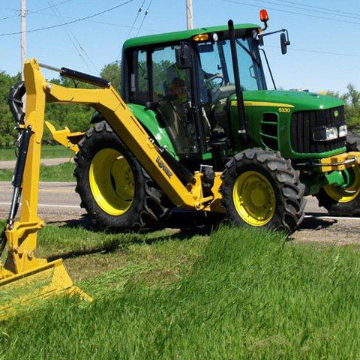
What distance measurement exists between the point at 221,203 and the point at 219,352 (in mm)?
4354

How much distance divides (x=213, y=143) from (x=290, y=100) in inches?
44.0

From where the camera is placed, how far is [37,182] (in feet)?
20.4

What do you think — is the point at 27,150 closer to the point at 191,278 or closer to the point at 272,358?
the point at 191,278

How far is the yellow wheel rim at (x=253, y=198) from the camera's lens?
827 cm

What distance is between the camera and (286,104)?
857 cm

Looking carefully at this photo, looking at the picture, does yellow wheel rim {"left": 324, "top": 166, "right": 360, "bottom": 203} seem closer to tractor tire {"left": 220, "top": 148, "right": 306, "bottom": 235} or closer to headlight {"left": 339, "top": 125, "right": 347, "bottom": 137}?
Answer: headlight {"left": 339, "top": 125, "right": 347, "bottom": 137}

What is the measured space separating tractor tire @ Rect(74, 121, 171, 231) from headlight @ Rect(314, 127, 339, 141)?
2035 millimetres

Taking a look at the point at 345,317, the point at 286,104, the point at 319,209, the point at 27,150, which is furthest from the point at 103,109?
the point at 319,209

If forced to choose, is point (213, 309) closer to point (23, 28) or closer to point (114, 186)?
point (114, 186)

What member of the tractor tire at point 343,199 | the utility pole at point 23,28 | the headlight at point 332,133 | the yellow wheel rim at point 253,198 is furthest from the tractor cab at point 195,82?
the utility pole at point 23,28

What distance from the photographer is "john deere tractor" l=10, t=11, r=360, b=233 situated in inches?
325

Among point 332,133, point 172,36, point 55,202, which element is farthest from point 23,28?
point 332,133

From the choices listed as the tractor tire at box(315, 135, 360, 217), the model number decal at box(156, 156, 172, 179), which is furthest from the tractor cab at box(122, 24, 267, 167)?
the tractor tire at box(315, 135, 360, 217)

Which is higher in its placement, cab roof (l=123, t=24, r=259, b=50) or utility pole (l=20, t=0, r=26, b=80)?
utility pole (l=20, t=0, r=26, b=80)
